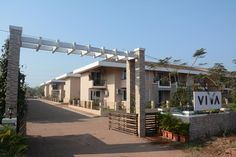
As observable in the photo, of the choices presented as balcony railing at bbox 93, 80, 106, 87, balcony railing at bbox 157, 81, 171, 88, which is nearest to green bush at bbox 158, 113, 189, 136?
balcony railing at bbox 157, 81, 171, 88

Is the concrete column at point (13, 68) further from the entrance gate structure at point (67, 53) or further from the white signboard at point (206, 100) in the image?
the white signboard at point (206, 100)

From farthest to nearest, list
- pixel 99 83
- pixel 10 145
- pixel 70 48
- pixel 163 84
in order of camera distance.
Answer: pixel 99 83
pixel 163 84
pixel 70 48
pixel 10 145

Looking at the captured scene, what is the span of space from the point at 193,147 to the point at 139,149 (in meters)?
2.27

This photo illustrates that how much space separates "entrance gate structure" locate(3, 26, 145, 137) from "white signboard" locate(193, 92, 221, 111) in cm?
273

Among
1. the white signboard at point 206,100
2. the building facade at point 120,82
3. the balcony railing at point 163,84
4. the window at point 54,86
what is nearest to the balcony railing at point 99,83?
the building facade at point 120,82

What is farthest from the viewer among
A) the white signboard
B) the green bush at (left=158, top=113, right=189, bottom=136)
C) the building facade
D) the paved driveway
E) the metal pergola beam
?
the building facade

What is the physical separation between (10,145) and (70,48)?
585 cm

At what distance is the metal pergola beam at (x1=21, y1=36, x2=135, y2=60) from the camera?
11758mm

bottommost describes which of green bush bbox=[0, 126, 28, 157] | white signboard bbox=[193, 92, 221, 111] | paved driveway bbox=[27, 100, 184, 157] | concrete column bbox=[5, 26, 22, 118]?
paved driveway bbox=[27, 100, 184, 157]

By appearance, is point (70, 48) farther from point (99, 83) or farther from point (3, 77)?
point (99, 83)

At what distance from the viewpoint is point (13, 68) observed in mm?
10602

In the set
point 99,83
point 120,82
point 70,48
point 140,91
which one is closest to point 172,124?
point 140,91

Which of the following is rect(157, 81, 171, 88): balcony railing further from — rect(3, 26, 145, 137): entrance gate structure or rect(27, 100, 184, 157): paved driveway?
rect(27, 100, 184, 157): paved driveway

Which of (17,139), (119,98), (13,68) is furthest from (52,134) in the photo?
(119,98)
